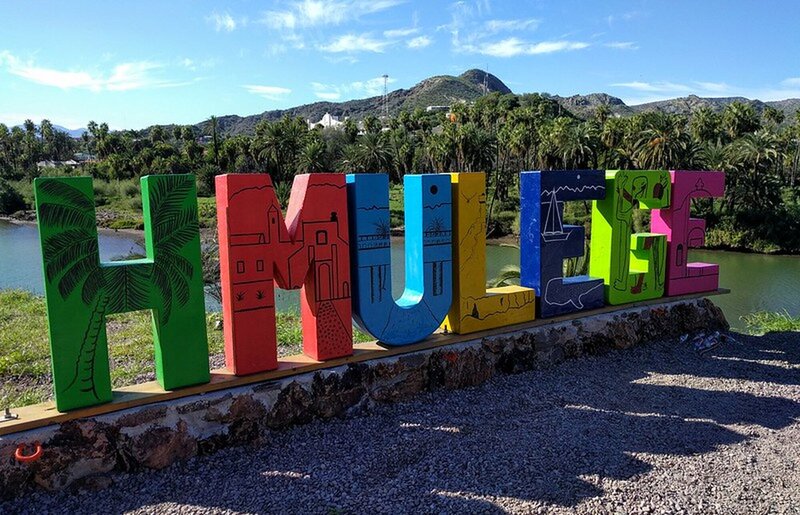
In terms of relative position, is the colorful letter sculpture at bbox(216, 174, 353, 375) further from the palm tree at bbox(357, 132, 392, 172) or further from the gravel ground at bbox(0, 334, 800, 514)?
the palm tree at bbox(357, 132, 392, 172)

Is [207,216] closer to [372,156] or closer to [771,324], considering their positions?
[372,156]

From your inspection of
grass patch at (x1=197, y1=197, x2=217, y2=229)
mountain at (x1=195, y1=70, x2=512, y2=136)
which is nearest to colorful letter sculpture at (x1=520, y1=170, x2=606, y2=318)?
grass patch at (x1=197, y1=197, x2=217, y2=229)

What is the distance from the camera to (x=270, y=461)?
4.77 m

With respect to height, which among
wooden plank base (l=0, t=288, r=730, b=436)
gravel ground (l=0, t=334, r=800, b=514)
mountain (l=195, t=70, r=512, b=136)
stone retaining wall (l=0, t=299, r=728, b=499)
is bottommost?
gravel ground (l=0, t=334, r=800, b=514)

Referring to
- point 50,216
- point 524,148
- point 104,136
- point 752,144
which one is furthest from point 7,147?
point 50,216

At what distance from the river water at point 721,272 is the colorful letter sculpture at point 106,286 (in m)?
7.40

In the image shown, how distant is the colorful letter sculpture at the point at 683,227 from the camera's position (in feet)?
26.2

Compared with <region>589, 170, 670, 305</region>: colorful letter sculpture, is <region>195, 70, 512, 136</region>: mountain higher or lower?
higher

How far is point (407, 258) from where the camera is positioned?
6387 millimetres

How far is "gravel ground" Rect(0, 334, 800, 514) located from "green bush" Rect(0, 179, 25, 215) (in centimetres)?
6096

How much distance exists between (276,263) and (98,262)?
1.41m

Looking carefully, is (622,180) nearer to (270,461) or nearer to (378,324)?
(378,324)

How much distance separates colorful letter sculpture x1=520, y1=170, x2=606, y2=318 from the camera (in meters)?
6.91

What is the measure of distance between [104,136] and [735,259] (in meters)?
79.1
